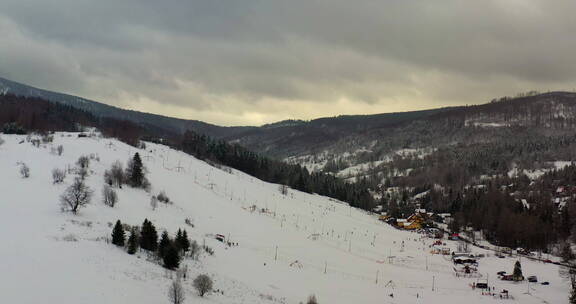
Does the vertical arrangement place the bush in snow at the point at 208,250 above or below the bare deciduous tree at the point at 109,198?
below

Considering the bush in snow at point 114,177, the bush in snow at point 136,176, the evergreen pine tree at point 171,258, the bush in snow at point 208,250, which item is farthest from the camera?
the bush in snow at point 136,176

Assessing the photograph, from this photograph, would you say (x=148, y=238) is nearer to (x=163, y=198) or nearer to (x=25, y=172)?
(x=25, y=172)

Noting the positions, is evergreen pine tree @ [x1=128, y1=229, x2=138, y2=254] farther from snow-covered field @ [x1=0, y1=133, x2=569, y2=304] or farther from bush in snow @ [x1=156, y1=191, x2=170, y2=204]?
→ bush in snow @ [x1=156, y1=191, x2=170, y2=204]

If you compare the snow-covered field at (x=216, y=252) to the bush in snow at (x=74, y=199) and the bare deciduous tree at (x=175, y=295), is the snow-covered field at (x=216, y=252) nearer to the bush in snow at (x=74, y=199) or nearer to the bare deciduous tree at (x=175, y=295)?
the bare deciduous tree at (x=175, y=295)

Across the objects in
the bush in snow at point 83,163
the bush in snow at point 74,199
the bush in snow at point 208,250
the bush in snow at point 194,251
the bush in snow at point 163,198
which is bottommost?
the bush in snow at point 208,250

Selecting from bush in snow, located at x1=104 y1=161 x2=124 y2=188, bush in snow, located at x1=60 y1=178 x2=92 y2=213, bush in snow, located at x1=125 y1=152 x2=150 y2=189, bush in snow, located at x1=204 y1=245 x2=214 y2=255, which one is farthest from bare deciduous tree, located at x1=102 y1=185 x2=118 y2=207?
bush in snow, located at x1=125 y1=152 x2=150 y2=189

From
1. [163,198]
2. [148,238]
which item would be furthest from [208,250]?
[163,198]

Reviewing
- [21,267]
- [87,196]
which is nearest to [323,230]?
[87,196]

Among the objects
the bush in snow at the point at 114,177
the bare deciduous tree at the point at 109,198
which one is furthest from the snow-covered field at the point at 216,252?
the bush in snow at the point at 114,177

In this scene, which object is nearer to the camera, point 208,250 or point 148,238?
point 148,238
